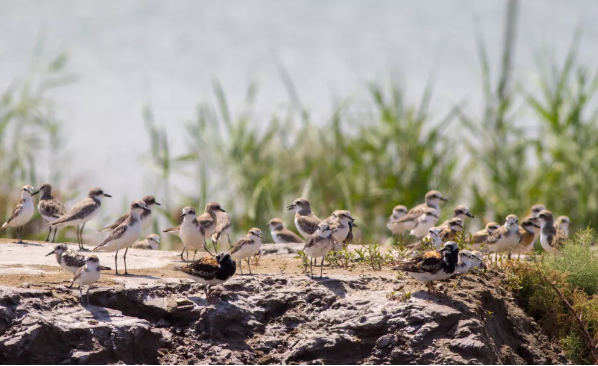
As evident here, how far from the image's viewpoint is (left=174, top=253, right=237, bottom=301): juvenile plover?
1024 cm

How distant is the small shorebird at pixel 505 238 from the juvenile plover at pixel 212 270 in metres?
5.25

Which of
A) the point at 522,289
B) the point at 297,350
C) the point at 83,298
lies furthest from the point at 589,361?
the point at 83,298

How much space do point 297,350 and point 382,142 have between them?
12.7m

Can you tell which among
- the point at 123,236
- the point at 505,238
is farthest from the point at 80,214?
the point at 505,238

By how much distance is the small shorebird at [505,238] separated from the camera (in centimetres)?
1351

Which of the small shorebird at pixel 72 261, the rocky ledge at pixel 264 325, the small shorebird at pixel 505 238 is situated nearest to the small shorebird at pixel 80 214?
the small shorebird at pixel 72 261

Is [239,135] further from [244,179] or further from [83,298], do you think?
[83,298]

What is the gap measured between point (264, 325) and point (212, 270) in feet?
→ 3.46

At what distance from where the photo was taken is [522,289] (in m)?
11.9

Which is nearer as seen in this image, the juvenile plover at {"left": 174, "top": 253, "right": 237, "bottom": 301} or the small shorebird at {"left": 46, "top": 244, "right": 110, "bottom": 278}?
the juvenile plover at {"left": 174, "top": 253, "right": 237, "bottom": 301}

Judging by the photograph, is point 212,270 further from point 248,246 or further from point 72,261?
point 72,261

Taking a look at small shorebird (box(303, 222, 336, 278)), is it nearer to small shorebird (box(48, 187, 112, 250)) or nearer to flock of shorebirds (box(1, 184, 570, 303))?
flock of shorebirds (box(1, 184, 570, 303))

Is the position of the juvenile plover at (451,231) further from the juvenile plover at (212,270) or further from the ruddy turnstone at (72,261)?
the ruddy turnstone at (72,261)

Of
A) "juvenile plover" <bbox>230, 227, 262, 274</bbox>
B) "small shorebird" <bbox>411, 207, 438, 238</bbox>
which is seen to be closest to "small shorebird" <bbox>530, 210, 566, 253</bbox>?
"small shorebird" <bbox>411, 207, 438, 238</bbox>
